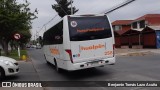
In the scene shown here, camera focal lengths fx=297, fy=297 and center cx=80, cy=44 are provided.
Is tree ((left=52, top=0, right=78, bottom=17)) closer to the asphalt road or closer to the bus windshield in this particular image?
the asphalt road

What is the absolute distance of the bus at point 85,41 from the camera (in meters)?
12.5

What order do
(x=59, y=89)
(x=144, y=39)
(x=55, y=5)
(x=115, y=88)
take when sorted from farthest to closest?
(x=55, y=5), (x=144, y=39), (x=59, y=89), (x=115, y=88)

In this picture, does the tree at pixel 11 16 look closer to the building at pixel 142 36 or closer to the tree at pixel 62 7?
the building at pixel 142 36

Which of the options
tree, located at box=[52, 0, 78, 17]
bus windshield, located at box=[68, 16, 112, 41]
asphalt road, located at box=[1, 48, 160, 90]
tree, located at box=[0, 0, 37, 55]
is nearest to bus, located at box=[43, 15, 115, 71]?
bus windshield, located at box=[68, 16, 112, 41]

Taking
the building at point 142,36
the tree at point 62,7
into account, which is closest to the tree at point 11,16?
the building at point 142,36

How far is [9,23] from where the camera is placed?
33625 mm

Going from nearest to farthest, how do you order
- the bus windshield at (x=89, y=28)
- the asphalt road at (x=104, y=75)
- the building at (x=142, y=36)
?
1. the asphalt road at (x=104, y=75)
2. the bus windshield at (x=89, y=28)
3. the building at (x=142, y=36)

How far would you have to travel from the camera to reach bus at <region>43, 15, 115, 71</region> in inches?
494

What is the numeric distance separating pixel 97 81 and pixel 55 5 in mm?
59081

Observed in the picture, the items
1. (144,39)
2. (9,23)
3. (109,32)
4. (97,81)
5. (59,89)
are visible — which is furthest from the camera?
(144,39)

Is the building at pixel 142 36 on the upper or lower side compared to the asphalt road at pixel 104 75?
upper

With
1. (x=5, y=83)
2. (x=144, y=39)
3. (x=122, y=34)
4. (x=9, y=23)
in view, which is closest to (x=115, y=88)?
(x=5, y=83)

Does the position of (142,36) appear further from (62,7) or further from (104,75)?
(104,75)

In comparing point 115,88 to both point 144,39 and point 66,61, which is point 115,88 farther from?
point 144,39
